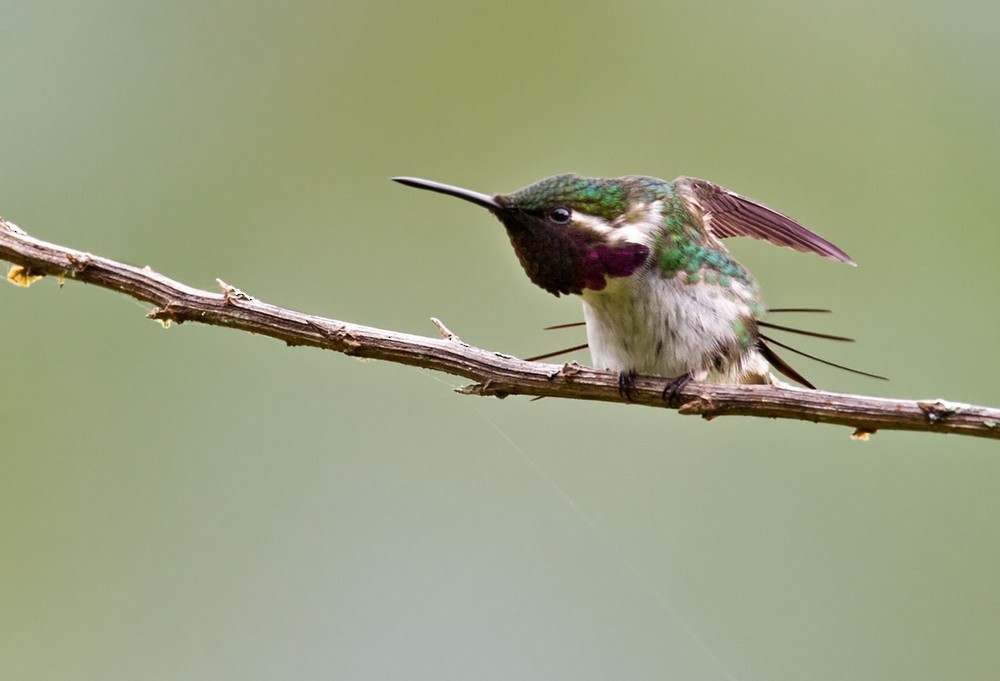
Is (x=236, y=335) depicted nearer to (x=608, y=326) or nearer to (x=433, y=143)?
(x=433, y=143)

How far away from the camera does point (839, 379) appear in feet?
11.1

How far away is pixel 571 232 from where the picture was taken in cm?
211

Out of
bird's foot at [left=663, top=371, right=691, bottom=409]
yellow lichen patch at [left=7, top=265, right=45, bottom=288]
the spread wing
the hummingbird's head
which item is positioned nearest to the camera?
yellow lichen patch at [left=7, top=265, right=45, bottom=288]

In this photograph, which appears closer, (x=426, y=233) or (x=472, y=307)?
(x=472, y=307)

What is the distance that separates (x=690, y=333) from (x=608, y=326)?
199 millimetres

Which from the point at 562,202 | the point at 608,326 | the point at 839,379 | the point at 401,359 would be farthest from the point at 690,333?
the point at 839,379

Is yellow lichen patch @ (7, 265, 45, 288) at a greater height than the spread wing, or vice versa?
the spread wing

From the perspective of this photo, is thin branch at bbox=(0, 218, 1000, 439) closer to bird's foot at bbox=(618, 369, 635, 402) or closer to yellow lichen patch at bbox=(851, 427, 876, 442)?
yellow lichen patch at bbox=(851, 427, 876, 442)

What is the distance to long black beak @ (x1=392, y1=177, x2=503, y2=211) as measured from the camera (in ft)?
6.22

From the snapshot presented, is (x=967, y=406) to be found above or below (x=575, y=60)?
below

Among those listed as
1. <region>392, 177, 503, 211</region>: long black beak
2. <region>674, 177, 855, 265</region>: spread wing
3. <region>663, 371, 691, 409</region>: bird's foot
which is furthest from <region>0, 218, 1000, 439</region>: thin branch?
<region>674, 177, 855, 265</region>: spread wing

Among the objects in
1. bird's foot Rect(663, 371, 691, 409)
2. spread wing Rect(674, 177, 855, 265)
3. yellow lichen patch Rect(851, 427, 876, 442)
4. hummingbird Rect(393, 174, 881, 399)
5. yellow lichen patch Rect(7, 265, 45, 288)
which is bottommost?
yellow lichen patch Rect(851, 427, 876, 442)

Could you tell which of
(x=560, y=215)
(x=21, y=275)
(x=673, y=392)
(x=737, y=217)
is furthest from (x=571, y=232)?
(x=21, y=275)

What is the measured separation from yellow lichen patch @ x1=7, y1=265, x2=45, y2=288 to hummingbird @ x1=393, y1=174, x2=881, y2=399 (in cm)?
86
